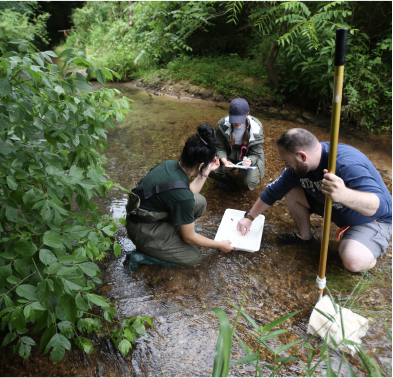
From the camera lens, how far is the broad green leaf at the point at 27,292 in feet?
4.09

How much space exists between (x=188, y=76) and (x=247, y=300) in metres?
7.62

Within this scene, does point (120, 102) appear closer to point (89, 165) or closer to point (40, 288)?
point (89, 165)

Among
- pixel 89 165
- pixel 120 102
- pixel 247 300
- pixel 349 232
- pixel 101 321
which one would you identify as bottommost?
pixel 101 321

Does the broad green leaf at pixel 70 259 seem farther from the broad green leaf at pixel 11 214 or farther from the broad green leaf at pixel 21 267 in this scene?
the broad green leaf at pixel 11 214

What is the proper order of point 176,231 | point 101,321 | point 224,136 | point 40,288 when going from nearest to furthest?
point 40,288
point 101,321
point 176,231
point 224,136

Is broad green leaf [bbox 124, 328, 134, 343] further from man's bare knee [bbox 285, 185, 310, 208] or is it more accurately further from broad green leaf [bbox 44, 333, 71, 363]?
man's bare knee [bbox 285, 185, 310, 208]

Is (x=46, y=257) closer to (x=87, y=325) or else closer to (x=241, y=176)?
(x=87, y=325)

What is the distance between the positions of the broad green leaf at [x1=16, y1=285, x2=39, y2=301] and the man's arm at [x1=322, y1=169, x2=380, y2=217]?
1.65 m

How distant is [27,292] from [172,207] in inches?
45.1

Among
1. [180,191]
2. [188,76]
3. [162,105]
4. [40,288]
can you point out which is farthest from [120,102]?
[188,76]

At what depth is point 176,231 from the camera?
254 cm

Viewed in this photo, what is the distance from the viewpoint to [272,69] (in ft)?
23.7

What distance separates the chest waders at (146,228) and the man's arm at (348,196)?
3.94 feet

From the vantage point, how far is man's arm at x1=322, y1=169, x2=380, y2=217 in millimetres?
1762
